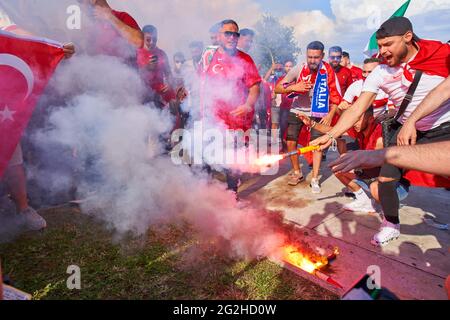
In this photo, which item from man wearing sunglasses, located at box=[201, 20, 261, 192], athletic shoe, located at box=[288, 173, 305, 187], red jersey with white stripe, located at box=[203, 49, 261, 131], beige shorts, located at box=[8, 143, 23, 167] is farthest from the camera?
athletic shoe, located at box=[288, 173, 305, 187]

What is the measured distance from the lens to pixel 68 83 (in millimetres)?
3781

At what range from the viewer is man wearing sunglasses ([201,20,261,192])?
13.5ft

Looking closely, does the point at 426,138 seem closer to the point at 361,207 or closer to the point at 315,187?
the point at 361,207

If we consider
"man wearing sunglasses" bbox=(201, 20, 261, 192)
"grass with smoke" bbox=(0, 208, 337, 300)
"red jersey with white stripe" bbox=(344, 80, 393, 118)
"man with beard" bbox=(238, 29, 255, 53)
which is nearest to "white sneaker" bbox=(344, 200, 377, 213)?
"red jersey with white stripe" bbox=(344, 80, 393, 118)

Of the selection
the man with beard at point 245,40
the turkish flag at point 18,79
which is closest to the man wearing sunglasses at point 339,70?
the man with beard at point 245,40

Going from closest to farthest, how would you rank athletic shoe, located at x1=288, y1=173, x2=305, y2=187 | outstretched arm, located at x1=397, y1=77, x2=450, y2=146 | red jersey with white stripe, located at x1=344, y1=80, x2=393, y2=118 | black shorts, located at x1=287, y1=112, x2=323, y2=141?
outstretched arm, located at x1=397, y1=77, x2=450, y2=146
red jersey with white stripe, located at x1=344, y1=80, x2=393, y2=118
athletic shoe, located at x1=288, y1=173, x2=305, y2=187
black shorts, located at x1=287, y1=112, x2=323, y2=141

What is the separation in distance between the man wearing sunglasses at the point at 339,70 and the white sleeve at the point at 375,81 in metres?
3.03

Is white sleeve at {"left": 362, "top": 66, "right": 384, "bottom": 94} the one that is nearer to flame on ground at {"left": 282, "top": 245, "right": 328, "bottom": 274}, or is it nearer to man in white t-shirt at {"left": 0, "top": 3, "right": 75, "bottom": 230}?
flame on ground at {"left": 282, "top": 245, "right": 328, "bottom": 274}

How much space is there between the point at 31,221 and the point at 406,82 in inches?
179

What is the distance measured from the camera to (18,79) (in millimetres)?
2875

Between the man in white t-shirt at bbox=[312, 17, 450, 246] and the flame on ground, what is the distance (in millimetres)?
877

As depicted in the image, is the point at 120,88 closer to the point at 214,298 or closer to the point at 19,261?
the point at 19,261

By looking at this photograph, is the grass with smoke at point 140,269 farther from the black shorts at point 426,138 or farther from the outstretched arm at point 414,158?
the black shorts at point 426,138

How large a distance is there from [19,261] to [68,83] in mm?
2279
